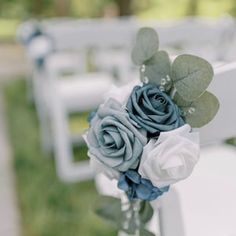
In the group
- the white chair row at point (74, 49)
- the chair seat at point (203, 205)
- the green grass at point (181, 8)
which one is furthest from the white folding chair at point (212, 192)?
the green grass at point (181, 8)

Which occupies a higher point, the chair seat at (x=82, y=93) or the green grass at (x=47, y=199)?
the chair seat at (x=82, y=93)

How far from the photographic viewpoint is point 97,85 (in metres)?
2.87

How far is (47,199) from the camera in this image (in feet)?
7.77

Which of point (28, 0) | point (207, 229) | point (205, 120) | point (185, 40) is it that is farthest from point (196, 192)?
point (28, 0)

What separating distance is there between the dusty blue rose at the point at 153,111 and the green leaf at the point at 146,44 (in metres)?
0.06

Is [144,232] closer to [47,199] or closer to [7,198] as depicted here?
[47,199]

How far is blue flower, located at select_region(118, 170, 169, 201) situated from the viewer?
2.32 ft

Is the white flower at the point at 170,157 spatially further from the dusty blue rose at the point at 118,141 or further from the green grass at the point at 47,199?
the green grass at the point at 47,199

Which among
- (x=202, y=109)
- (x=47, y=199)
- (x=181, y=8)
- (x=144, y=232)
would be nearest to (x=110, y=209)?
(x=144, y=232)

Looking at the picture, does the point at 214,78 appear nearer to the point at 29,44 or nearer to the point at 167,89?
the point at 167,89

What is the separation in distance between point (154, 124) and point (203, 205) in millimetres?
379

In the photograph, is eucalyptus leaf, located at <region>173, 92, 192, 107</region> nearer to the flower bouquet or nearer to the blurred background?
the flower bouquet

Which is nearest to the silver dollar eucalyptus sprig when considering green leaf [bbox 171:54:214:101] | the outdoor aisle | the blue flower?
green leaf [bbox 171:54:214:101]

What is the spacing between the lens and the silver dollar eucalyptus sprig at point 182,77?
2.26 ft
